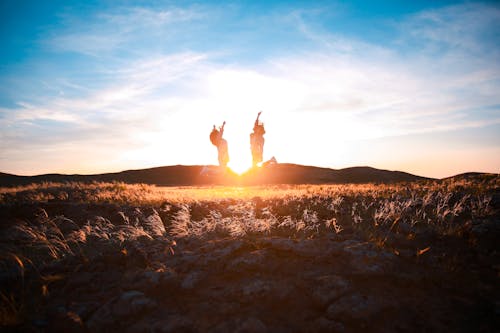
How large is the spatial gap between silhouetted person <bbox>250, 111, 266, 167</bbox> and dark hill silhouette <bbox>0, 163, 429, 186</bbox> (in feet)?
4.89

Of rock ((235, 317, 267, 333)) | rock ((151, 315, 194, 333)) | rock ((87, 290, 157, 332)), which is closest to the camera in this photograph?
rock ((235, 317, 267, 333))

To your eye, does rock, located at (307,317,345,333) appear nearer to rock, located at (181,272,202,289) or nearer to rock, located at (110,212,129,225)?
rock, located at (181,272,202,289)

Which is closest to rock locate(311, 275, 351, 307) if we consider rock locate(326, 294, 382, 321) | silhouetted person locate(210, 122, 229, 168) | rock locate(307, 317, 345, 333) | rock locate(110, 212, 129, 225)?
rock locate(326, 294, 382, 321)

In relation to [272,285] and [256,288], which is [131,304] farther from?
[272,285]

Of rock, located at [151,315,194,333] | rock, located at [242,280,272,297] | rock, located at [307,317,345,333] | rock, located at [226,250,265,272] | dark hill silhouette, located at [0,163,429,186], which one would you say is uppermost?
dark hill silhouette, located at [0,163,429,186]

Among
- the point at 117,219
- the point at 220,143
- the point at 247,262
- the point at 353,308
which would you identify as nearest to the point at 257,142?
the point at 220,143

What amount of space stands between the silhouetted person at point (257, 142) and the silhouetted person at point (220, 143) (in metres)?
3.26

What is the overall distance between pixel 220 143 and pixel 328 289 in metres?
32.7

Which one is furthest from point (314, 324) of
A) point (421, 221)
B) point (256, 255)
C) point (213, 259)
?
point (421, 221)

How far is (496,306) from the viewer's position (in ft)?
11.3

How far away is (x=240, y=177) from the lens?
35.2 m

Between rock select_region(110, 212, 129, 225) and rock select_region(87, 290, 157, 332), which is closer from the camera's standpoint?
rock select_region(87, 290, 157, 332)

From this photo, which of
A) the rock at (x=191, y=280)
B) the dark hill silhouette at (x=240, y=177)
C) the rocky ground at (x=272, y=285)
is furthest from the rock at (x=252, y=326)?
the dark hill silhouette at (x=240, y=177)

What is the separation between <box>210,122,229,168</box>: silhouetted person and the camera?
117 feet
